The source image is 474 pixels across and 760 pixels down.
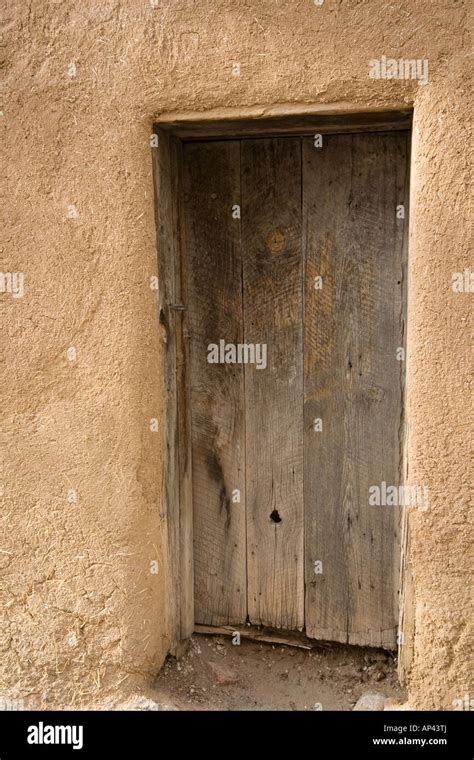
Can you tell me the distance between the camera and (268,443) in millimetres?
3107

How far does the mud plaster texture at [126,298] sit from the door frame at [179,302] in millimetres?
56

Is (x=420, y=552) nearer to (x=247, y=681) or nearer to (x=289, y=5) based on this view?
(x=247, y=681)

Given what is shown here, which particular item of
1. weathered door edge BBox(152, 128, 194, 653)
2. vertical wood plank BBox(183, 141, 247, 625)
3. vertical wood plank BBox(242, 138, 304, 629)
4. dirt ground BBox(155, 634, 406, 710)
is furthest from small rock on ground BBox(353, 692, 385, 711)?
weathered door edge BBox(152, 128, 194, 653)

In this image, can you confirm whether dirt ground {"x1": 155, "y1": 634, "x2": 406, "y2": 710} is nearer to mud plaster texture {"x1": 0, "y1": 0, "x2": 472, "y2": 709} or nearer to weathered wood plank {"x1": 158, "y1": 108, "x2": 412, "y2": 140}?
mud plaster texture {"x1": 0, "y1": 0, "x2": 472, "y2": 709}

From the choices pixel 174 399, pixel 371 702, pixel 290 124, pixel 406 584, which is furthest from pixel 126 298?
pixel 371 702

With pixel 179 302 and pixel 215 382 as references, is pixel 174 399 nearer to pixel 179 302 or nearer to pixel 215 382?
pixel 215 382

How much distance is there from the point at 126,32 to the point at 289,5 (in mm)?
555

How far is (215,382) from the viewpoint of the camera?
10.3ft

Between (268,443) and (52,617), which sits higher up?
(268,443)

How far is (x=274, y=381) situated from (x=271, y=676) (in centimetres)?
116

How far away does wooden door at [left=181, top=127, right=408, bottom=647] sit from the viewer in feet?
9.65

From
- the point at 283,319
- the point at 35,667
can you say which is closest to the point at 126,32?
the point at 283,319

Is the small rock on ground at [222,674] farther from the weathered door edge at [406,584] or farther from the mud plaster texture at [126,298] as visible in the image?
the weathered door edge at [406,584]

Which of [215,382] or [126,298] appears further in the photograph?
[215,382]
